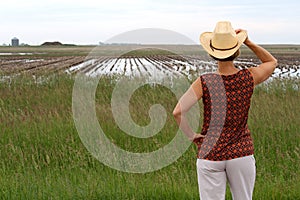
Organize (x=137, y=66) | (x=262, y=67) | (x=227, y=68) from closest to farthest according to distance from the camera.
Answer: (x=227, y=68) < (x=262, y=67) < (x=137, y=66)

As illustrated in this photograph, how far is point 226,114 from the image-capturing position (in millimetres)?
2893

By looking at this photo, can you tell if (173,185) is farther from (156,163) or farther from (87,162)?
(87,162)

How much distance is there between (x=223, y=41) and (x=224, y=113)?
444mm

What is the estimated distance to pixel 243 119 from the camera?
295 centimetres

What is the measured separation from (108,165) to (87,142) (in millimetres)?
775

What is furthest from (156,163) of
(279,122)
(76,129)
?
(279,122)

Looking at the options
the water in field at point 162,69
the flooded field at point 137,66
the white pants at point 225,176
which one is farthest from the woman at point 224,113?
the water in field at point 162,69

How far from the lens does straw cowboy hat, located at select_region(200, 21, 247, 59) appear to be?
Result: 2.87m

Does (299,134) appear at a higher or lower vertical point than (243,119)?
lower

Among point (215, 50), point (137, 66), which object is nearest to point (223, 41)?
point (215, 50)

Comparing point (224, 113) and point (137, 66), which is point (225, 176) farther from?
point (137, 66)

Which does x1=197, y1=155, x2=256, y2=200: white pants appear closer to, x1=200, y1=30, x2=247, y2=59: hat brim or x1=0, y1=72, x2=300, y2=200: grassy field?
x1=200, y1=30, x2=247, y2=59: hat brim

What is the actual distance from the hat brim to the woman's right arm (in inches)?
3.6

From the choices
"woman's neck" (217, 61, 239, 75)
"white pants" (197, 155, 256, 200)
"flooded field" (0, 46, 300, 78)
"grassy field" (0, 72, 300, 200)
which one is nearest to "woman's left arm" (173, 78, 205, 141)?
"woman's neck" (217, 61, 239, 75)
